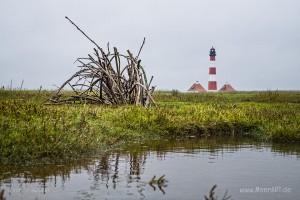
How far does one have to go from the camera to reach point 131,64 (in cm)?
2109

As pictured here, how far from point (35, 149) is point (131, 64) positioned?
12.0 m

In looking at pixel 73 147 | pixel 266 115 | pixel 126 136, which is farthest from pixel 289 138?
pixel 73 147

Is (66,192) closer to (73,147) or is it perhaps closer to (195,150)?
(73,147)

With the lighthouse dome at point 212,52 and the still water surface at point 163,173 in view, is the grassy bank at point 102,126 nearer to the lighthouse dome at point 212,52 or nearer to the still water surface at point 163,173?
the still water surface at point 163,173

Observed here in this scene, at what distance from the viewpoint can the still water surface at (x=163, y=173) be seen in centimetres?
746

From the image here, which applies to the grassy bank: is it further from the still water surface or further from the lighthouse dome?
the lighthouse dome

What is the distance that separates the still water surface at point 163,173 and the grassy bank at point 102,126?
1.47 ft

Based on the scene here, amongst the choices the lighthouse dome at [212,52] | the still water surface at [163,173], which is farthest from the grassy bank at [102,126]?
the lighthouse dome at [212,52]

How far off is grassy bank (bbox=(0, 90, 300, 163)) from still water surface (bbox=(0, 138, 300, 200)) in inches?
17.7

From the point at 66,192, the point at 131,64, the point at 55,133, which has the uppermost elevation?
the point at 131,64

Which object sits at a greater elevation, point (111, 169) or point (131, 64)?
point (131, 64)


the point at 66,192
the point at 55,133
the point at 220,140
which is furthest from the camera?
the point at 220,140

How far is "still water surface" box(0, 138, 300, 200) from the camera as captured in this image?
7.46 meters

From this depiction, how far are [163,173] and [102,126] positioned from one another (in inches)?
176
